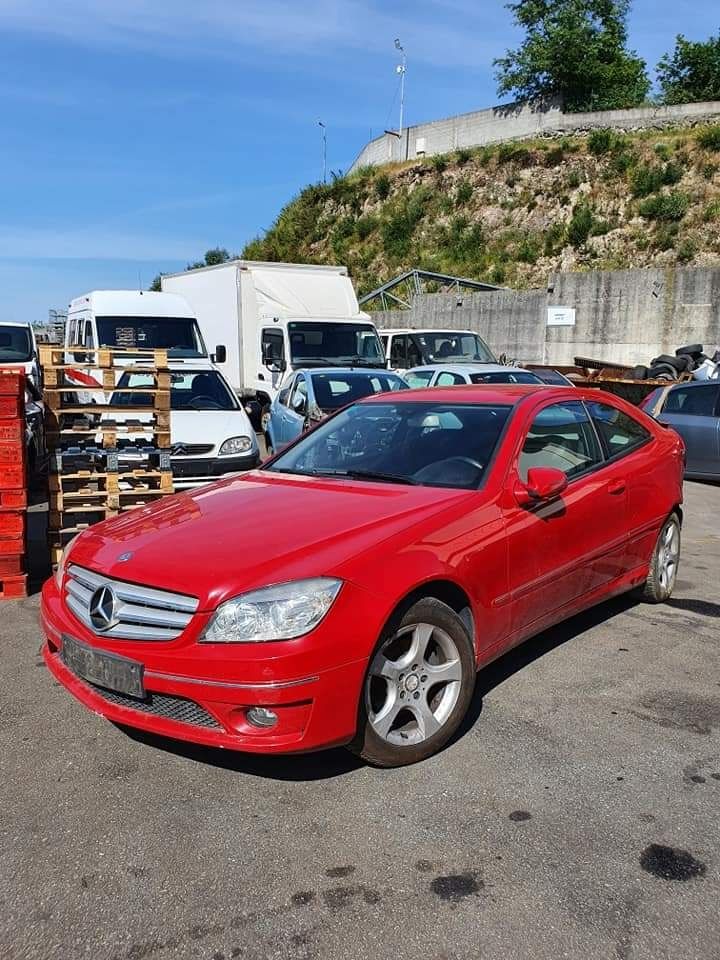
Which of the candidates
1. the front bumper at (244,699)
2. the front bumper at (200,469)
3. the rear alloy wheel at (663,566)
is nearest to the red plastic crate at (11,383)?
the front bumper at (200,469)

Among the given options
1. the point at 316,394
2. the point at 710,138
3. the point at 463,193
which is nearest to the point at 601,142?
the point at 710,138

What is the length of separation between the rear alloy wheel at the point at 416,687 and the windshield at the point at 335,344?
1247 centimetres

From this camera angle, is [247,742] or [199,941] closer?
[199,941]

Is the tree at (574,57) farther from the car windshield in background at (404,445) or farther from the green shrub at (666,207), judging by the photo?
the car windshield in background at (404,445)

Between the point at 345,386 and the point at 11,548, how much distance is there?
655 cm

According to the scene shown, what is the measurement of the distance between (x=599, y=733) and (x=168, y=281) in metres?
20.2

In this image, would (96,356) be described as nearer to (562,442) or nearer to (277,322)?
(562,442)

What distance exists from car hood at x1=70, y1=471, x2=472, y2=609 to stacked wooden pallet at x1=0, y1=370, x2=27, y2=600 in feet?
6.19

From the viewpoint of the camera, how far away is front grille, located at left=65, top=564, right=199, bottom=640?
10.5 feet

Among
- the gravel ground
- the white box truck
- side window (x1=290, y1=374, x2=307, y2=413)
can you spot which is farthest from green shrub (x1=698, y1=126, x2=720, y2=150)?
the gravel ground

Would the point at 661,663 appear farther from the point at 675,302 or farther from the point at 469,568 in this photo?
the point at 675,302

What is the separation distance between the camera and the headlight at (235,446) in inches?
345

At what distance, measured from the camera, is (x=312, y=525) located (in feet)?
11.9

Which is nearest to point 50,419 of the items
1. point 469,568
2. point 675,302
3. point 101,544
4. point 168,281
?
point 101,544
